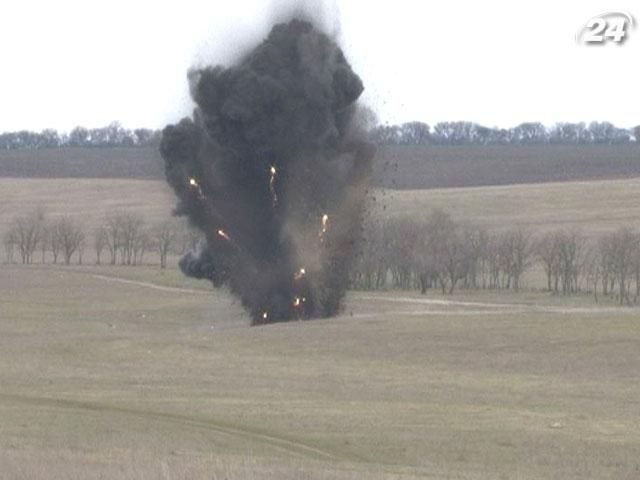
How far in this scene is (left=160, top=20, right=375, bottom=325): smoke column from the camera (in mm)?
64000

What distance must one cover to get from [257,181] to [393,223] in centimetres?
3939

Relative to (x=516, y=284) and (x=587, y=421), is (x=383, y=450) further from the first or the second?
(x=516, y=284)

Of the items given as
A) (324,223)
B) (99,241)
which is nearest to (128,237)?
(99,241)

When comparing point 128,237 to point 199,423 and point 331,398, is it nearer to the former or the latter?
point 331,398

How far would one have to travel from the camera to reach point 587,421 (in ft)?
101

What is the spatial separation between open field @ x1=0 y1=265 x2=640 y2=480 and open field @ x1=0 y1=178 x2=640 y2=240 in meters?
72.3

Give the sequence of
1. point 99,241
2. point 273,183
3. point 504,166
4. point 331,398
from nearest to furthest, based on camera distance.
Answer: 1. point 331,398
2. point 273,183
3. point 99,241
4. point 504,166

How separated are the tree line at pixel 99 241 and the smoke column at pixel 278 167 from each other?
48.9m

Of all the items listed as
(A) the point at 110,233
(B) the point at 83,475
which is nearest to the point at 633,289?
(A) the point at 110,233

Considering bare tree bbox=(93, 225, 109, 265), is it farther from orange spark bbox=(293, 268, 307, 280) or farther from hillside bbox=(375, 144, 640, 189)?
orange spark bbox=(293, 268, 307, 280)

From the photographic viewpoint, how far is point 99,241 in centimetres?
12212

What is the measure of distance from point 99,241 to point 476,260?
3545 cm

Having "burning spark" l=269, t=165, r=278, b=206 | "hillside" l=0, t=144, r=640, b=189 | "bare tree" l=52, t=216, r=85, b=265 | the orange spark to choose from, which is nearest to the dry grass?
"hillside" l=0, t=144, r=640, b=189

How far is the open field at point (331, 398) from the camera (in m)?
22.5
